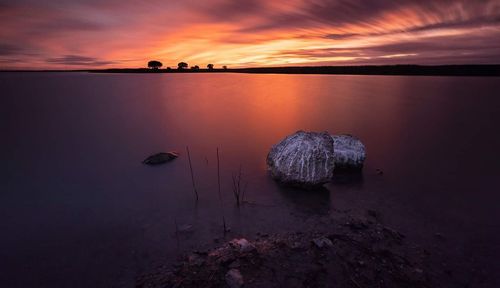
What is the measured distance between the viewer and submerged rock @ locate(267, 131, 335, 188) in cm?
604

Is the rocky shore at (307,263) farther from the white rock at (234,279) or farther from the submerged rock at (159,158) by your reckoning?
the submerged rock at (159,158)

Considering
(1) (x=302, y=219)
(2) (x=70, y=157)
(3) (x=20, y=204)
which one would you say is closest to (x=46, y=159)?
(2) (x=70, y=157)

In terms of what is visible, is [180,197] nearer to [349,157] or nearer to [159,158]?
[159,158]

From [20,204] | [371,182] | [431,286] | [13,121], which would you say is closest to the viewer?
[431,286]

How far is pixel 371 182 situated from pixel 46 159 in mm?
9111

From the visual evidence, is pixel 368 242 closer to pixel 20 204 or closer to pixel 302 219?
pixel 302 219

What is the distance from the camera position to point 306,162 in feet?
20.0

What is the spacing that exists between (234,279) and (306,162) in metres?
3.17

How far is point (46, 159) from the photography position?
28.5ft

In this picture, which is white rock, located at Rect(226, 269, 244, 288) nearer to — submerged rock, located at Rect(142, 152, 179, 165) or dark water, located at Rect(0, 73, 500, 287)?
dark water, located at Rect(0, 73, 500, 287)

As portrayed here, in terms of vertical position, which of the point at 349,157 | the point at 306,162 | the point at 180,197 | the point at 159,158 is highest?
the point at 306,162

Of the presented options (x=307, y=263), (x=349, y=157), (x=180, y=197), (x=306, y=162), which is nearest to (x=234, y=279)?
(x=307, y=263)

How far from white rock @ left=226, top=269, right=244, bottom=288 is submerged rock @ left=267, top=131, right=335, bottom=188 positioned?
2.85m

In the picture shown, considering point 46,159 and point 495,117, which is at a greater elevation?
point 495,117
